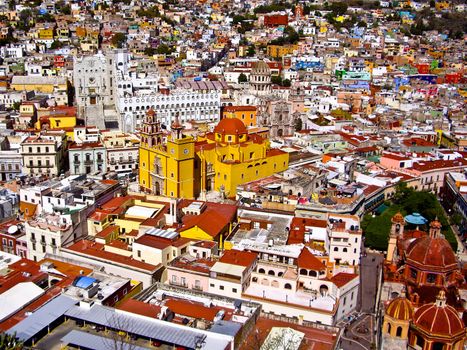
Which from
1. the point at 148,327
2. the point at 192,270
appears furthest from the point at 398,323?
the point at 192,270

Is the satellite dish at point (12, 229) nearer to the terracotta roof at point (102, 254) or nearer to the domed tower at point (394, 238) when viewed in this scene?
the terracotta roof at point (102, 254)

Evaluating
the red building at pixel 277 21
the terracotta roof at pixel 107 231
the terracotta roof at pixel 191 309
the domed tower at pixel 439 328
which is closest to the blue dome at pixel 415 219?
the domed tower at pixel 439 328

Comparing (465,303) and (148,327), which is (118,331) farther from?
(465,303)

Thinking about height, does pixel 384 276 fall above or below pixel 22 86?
below

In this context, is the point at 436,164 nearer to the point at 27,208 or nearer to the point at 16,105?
the point at 27,208

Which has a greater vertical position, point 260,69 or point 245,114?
point 260,69

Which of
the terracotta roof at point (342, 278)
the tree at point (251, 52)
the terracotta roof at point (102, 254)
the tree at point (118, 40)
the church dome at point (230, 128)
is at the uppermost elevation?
the tree at point (118, 40)

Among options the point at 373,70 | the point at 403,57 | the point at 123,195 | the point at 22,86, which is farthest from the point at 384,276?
the point at 403,57
